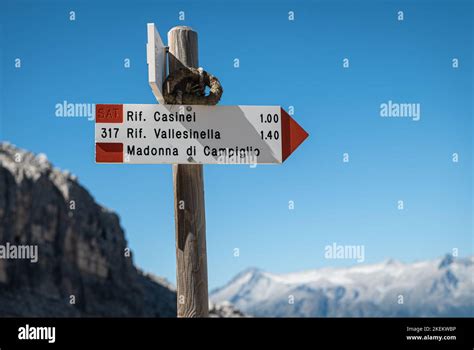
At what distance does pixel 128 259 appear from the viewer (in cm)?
15488

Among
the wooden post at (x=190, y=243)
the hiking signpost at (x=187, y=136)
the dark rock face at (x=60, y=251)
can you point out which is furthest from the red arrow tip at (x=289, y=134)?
the dark rock face at (x=60, y=251)

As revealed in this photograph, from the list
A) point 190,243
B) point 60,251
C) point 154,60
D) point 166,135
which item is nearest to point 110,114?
point 166,135

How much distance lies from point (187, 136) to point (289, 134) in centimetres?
99

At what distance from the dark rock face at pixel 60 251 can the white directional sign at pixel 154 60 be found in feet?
354

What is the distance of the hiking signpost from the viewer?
23.9 ft

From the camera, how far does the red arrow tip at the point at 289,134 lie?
7.71m

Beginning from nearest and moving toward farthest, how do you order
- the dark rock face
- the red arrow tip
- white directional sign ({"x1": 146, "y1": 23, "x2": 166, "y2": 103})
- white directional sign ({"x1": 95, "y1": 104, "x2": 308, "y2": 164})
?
1. white directional sign ({"x1": 146, "y1": 23, "x2": 166, "y2": 103})
2. white directional sign ({"x1": 95, "y1": 104, "x2": 308, "y2": 164})
3. the red arrow tip
4. the dark rock face

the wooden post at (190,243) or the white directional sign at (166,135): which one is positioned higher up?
the white directional sign at (166,135)

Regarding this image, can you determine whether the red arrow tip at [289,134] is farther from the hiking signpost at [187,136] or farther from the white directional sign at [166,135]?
the white directional sign at [166,135]

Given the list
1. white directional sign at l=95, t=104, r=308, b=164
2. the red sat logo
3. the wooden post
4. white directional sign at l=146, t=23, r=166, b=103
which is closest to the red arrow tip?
white directional sign at l=95, t=104, r=308, b=164

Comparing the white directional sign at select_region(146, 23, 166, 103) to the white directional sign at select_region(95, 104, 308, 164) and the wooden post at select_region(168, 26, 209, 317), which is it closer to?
the white directional sign at select_region(95, 104, 308, 164)
